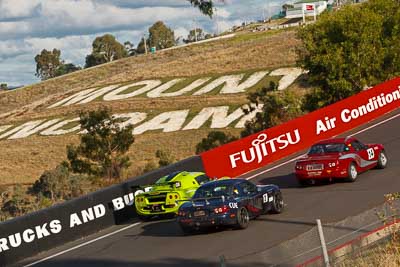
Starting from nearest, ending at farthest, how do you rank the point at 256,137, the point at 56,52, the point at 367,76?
the point at 256,137
the point at 367,76
the point at 56,52

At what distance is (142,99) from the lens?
3145 inches

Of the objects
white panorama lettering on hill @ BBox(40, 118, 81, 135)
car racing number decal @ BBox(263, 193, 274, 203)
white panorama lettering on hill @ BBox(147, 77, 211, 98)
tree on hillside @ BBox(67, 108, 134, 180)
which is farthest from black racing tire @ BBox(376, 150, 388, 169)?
white panorama lettering on hill @ BBox(147, 77, 211, 98)

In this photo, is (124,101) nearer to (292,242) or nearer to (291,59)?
(291,59)

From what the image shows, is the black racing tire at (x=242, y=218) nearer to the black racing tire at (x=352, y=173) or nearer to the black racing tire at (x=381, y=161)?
A: the black racing tire at (x=352, y=173)

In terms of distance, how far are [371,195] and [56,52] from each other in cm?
16859

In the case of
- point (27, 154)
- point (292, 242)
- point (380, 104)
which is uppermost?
point (292, 242)

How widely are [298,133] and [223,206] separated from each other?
48.3 ft

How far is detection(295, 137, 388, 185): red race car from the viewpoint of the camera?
74.6ft

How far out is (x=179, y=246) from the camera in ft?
56.9

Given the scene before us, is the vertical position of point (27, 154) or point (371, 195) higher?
point (371, 195)

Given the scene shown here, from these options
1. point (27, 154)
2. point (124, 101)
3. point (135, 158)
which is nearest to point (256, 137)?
point (135, 158)

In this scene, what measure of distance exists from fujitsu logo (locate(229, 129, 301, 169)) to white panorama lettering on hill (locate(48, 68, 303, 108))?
39489 mm

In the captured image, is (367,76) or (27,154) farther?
(27,154)

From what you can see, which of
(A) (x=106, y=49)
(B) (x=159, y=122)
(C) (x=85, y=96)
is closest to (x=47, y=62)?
(A) (x=106, y=49)
